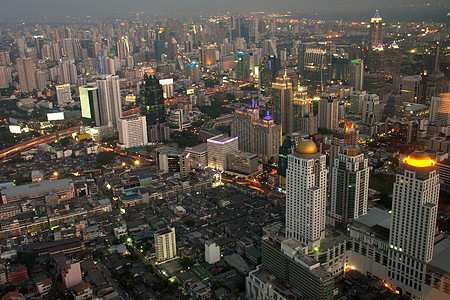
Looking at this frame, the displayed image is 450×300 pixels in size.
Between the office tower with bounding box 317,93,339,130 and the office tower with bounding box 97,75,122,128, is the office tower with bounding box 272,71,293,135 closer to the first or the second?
the office tower with bounding box 317,93,339,130

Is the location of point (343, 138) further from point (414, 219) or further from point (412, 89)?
point (412, 89)

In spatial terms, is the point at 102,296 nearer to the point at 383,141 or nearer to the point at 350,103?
the point at 383,141

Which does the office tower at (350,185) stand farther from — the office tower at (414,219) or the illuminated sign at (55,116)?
the illuminated sign at (55,116)

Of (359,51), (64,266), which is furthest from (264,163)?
(359,51)

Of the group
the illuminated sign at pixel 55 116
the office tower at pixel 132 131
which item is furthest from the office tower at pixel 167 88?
the office tower at pixel 132 131

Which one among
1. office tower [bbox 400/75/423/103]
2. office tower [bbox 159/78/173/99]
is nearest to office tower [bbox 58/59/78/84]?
office tower [bbox 159/78/173/99]

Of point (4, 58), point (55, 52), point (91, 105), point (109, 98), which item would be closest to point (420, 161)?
point (109, 98)
